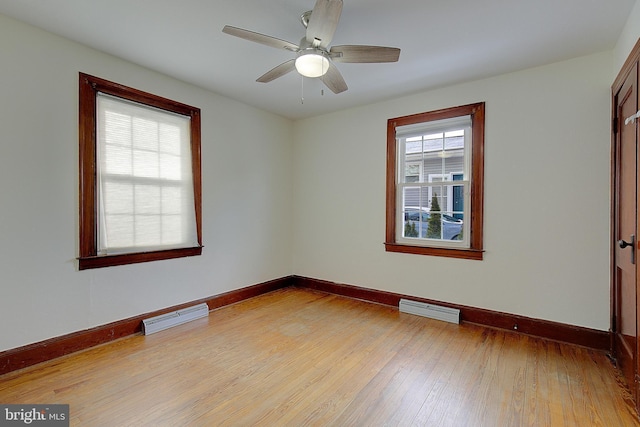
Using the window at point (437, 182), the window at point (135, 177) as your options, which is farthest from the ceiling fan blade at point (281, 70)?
the window at point (437, 182)

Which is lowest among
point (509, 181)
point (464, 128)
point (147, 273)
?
point (147, 273)

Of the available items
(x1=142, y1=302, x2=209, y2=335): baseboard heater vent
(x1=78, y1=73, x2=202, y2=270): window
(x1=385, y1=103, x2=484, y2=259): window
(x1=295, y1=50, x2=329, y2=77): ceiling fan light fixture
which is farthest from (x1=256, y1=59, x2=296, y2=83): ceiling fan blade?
(x1=142, y1=302, x2=209, y2=335): baseboard heater vent

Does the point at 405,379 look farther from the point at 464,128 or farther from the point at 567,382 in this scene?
the point at 464,128

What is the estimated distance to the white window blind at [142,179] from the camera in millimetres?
2797

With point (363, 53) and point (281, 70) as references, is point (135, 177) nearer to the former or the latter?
point (281, 70)

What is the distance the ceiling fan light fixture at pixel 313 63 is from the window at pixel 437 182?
6.15ft

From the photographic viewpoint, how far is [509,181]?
10.3 ft

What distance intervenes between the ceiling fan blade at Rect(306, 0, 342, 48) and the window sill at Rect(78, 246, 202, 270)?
8.29ft

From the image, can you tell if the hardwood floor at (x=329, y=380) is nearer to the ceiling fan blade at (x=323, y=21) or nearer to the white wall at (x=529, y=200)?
the white wall at (x=529, y=200)

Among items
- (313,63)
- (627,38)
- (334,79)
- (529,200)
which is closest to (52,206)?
(313,63)

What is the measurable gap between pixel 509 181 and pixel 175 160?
140 inches

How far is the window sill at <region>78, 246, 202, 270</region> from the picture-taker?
268 cm

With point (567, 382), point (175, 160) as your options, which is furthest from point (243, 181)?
point (567, 382)

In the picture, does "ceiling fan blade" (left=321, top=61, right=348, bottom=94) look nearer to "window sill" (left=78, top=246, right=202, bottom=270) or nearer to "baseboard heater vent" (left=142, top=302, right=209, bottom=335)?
"window sill" (left=78, top=246, right=202, bottom=270)
